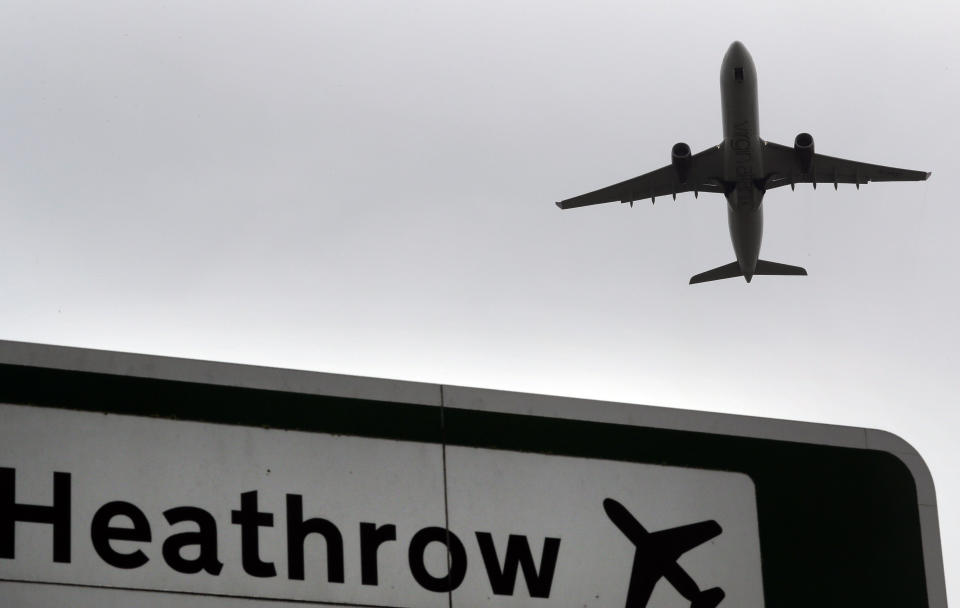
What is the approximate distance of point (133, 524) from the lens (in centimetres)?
Result: 851

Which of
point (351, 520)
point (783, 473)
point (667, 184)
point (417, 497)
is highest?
point (667, 184)

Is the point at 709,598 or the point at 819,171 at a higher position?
the point at 819,171

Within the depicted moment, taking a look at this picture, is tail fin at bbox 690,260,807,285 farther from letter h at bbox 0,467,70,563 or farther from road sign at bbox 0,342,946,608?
letter h at bbox 0,467,70,563

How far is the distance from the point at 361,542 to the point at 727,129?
3893cm

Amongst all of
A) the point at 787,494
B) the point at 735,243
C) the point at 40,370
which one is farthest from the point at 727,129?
the point at 40,370

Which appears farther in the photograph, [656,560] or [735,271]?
[735,271]

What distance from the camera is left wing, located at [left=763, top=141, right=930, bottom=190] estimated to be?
4853cm

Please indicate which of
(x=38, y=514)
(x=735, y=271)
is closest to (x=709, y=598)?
(x=38, y=514)

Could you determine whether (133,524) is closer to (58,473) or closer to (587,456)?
(58,473)

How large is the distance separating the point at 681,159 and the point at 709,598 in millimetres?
37571

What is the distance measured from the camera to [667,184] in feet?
168

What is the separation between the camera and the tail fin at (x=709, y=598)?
1023cm

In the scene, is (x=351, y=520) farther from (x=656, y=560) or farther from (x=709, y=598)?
(x=709, y=598)

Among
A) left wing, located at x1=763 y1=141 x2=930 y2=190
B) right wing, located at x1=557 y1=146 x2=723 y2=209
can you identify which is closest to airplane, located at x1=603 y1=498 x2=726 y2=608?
right wing, located at x1=557 y1=146 x2=723 y2=209
